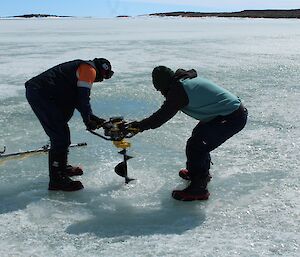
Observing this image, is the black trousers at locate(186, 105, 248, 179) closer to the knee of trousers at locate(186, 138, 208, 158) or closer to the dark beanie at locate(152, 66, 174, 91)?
the knee of trousers at locate(186, 138, 208, 158)

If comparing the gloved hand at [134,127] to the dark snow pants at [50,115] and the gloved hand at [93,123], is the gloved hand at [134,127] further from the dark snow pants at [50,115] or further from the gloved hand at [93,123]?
the dark snow pants at [50,115]

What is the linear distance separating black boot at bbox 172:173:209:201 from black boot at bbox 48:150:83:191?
0.93m

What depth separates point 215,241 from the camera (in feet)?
10.5

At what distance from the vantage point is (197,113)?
384 centimetres

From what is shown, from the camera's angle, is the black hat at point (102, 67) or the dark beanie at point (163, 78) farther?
the black hat at point (102, 67)

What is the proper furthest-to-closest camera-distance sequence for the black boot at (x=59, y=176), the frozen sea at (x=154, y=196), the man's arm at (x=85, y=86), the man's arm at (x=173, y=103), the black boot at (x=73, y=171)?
the black boot at (x=73, y=171) → the black boot at (x=59, y=176) → the man's arm at (x=85, y=86) → the man's arm at (x=173, y=103) → the frozen sea at (x=154, y=196)

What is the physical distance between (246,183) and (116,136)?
1.32 m

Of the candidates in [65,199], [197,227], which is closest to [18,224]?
[65,199]

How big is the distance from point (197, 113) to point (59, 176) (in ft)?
4.49

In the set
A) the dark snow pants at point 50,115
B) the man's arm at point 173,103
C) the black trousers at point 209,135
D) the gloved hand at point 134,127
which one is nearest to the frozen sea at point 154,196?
the black trousers at point 209,135

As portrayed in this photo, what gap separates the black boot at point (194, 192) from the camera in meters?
3.94

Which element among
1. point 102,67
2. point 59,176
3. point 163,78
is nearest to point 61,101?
point 102,67

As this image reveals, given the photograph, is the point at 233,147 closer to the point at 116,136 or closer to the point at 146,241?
the point at 116,136

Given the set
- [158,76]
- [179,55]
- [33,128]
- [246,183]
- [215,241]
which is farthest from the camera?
[179,55]
